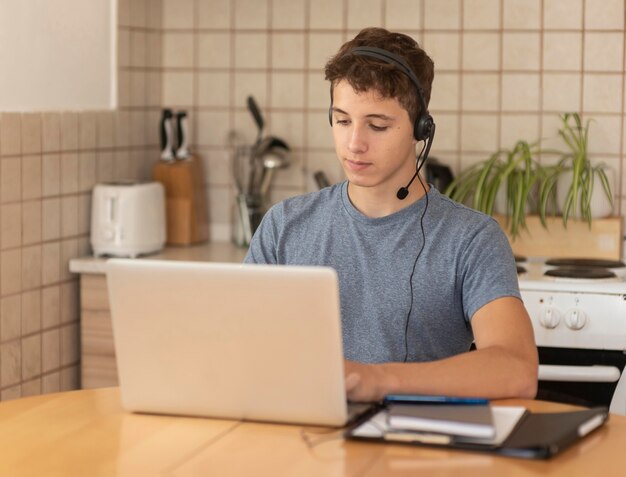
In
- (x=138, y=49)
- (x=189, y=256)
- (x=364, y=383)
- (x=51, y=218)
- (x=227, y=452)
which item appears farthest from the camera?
(x=138, y=49)

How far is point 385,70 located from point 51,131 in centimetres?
146

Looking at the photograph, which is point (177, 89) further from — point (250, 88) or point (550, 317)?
point (550, 317)

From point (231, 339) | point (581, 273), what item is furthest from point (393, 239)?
point (581, 273)

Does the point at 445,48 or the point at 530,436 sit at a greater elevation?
the point at 445,48

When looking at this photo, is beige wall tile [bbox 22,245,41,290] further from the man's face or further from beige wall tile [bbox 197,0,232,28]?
the man's face

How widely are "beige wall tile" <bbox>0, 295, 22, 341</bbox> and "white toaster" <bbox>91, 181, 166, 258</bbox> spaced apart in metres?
0.35

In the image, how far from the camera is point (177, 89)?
3791 millimetres

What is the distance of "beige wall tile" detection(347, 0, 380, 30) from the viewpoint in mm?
3570

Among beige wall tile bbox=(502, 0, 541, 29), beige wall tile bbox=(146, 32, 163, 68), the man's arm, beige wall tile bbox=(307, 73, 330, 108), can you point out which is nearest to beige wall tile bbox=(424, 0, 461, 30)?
beige wall tile bbox=(502, 0, 541, 29)

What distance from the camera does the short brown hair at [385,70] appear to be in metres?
1.99

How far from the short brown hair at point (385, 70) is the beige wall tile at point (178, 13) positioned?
1785mm

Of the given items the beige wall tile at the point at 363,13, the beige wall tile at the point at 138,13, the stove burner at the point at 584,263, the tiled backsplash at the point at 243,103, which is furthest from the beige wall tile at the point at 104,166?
the stove burner at the point at 584,263

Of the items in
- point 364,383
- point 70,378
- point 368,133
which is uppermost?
point 368,133

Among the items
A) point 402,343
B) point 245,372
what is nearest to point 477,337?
point 402,343
